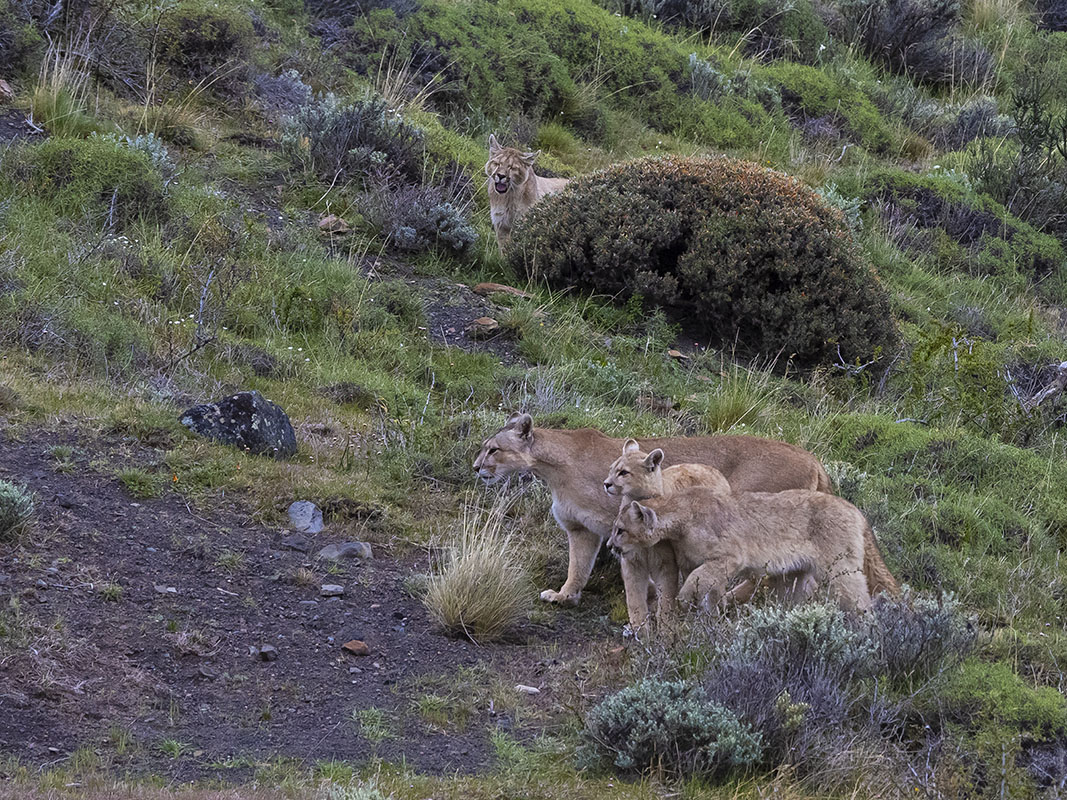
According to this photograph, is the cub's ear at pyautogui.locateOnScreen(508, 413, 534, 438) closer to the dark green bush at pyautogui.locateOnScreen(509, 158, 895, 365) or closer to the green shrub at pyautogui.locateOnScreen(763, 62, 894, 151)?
the dark green bush at pyautogui.locateOnScreen(509, 158, 895, 365)

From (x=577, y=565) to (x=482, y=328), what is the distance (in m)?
4.51

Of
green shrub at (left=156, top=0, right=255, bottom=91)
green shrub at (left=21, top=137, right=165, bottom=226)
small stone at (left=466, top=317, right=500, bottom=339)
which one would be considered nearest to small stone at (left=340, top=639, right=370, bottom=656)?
small stone at (left=466, top=317, right=500, bottom=339)

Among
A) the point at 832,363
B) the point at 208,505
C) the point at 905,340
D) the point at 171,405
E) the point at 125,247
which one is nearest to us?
the point at 208,505

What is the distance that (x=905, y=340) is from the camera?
1328 centimetres

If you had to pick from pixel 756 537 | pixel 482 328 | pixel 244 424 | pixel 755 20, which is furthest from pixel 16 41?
pixel 755 20

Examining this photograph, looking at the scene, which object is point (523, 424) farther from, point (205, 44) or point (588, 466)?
point (205, 44)

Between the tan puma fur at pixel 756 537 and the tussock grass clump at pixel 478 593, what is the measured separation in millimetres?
736

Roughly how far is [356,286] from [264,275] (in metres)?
0.87

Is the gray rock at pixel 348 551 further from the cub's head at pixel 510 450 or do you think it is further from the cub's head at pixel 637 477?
the cub's head at pixel 637 477

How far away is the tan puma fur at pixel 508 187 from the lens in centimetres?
1393

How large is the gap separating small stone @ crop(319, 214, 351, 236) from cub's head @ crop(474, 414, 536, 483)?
5878mm

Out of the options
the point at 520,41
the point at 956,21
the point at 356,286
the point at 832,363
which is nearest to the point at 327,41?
the point at 520,41

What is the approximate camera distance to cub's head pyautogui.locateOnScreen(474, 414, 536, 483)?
25.4 feet

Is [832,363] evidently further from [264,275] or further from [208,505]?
[208,505]
